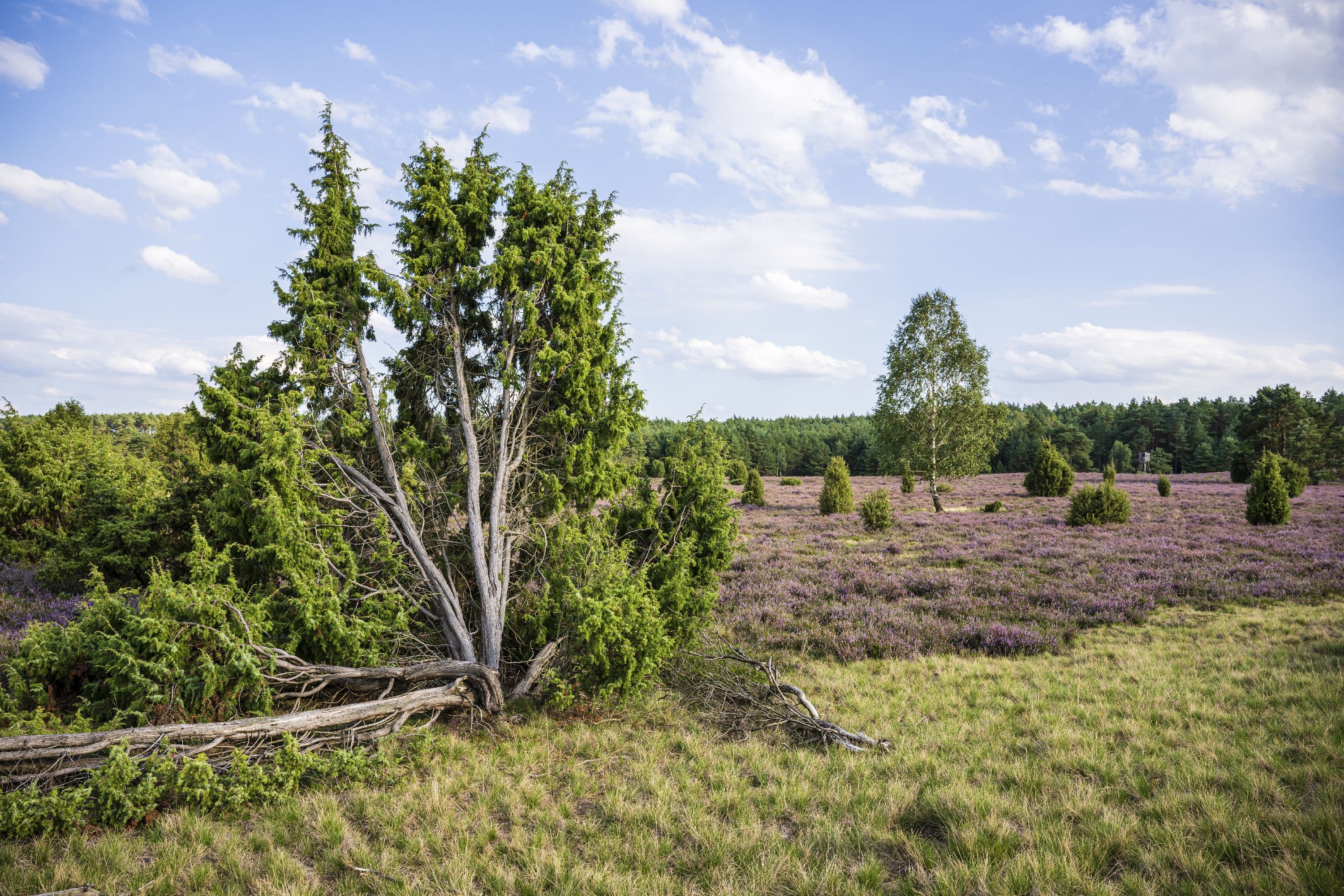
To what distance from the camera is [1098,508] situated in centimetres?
2278

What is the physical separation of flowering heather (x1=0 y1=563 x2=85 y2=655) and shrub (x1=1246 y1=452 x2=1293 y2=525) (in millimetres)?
33291

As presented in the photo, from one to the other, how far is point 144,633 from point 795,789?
6171 mm

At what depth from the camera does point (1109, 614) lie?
37.0ft

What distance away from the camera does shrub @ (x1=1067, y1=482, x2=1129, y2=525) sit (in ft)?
74.5

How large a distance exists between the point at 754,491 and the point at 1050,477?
1926cm

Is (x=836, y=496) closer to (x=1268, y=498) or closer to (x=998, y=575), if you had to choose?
(x=998, y=575)

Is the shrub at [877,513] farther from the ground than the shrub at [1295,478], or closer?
closer

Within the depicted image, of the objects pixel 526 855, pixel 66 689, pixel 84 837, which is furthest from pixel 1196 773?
pixel 66 689

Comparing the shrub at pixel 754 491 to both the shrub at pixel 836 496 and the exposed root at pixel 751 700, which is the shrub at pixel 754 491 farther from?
the exposed root at pixel 751 700

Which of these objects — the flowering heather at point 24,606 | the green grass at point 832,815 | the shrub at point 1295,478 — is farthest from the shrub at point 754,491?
the flowering heather at point 24,606

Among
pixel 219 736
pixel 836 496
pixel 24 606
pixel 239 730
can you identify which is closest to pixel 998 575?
pixel 836 496

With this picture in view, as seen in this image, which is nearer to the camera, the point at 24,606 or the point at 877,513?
the point at 24,606

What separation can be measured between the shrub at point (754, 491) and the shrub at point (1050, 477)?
17.7 m

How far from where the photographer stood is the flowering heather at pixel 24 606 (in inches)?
346
